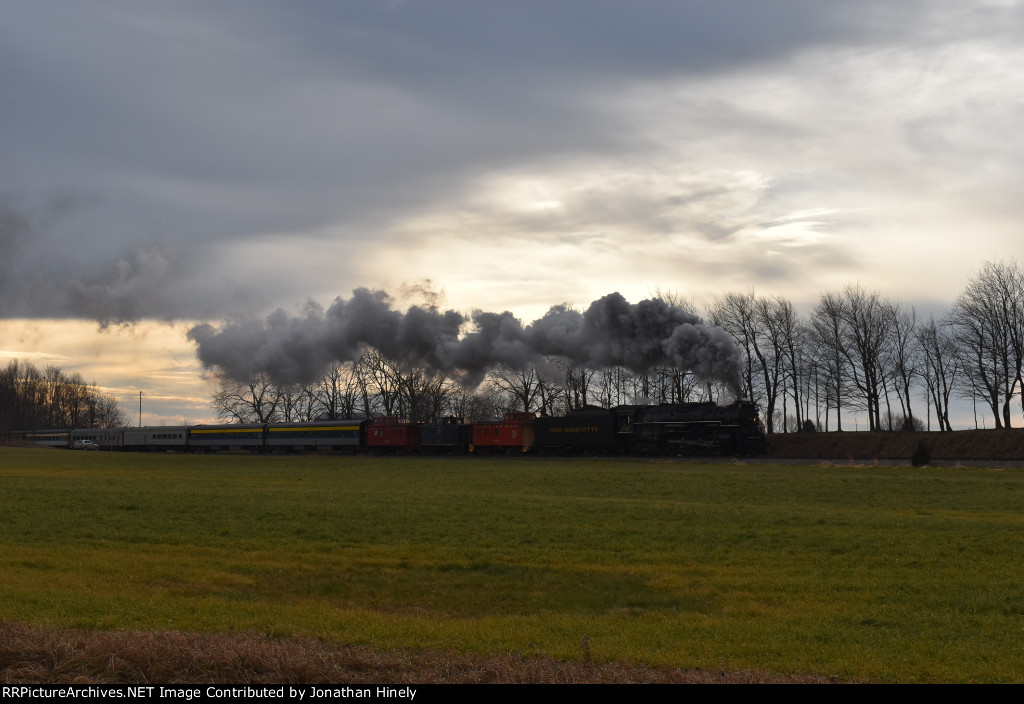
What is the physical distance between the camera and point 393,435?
68.5 metres

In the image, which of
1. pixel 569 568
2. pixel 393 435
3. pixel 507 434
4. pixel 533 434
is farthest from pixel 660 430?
pixel 569 568

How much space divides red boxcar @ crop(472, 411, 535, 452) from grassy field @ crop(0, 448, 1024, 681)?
86.4 ft

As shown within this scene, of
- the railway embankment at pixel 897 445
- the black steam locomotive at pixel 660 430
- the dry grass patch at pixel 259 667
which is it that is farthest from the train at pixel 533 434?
the dry grass patch at pixel 259 667

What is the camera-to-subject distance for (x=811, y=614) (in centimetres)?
1316

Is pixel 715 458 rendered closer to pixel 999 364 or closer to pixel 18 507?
pixel 999 364

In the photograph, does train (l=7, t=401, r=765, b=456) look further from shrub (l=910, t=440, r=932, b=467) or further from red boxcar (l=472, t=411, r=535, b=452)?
shrub (l=910, t=440, r=932, b=467)

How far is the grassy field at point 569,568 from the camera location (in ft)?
36.6

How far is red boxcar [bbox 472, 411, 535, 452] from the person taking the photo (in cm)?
6053

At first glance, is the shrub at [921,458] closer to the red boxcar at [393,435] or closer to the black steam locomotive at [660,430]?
the black steam locomotive at [660,430]

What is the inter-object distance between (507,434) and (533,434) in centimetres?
195
